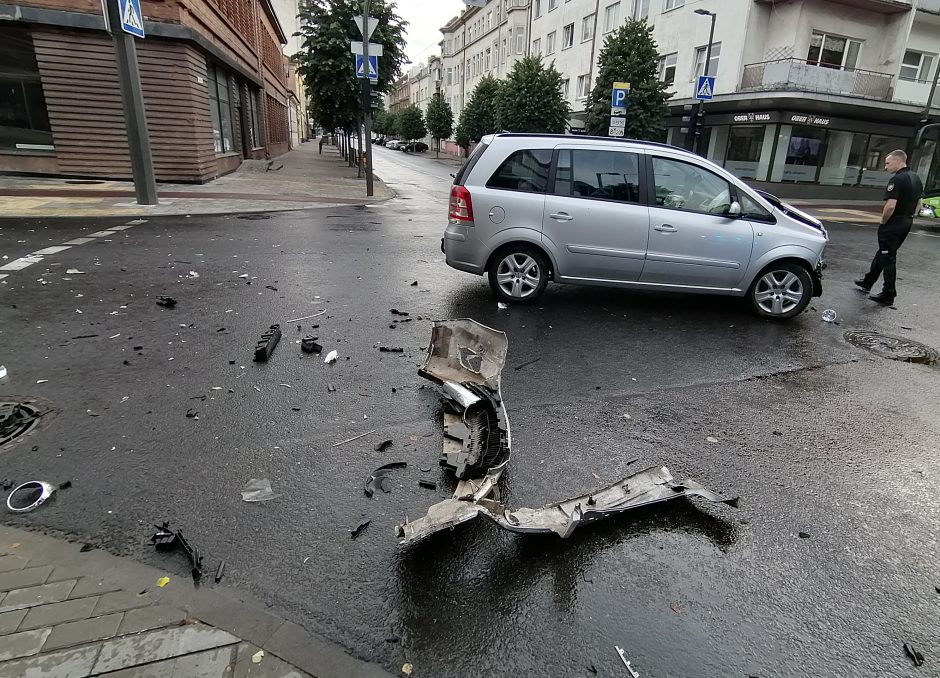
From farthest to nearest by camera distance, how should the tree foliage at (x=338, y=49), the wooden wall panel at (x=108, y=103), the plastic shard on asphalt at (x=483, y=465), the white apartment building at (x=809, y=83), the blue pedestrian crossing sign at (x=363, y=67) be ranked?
the white apartment building at (x=809, y=83) < the tree foliage at (x=338, y=49) < the blue pedestrian crossing sign at (x=363, y=67) < the wooden wall panel at (x=108, y=103) < the plastic shard on asphalt at (x=483, y=465)

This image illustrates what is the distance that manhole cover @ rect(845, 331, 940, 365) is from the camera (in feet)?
19.2

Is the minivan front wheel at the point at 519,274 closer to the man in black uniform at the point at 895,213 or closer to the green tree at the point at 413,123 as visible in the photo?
the man in black uniform at the point at 895,213

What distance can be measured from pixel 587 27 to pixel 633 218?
134ft

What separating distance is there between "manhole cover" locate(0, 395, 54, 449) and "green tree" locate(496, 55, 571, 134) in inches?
1397

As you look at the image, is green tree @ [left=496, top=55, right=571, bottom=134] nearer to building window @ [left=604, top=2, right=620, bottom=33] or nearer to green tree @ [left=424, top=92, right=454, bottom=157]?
building window @ [left=604, top=2, right=620, bottom=33]

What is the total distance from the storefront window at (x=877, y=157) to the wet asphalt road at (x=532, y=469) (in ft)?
93.2

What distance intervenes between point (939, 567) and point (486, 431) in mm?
2475

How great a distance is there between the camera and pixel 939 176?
1166 inches

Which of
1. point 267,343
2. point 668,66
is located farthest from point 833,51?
point 267,343

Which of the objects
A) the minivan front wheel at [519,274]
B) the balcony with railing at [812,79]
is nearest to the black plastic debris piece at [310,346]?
the minivan front wheel at [519,274]

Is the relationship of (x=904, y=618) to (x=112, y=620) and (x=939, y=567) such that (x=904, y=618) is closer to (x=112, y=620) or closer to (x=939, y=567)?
(x=939, y=567)

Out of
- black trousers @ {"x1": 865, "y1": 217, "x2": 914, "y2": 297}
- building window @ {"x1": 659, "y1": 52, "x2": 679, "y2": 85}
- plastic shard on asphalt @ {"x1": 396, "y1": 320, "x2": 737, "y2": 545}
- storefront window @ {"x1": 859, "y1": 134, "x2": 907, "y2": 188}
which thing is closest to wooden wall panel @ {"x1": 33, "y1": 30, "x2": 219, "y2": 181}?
plastic shard on asphalt @ {"x1": 396, "y1": 320, "x2": 737, "y2": 545}

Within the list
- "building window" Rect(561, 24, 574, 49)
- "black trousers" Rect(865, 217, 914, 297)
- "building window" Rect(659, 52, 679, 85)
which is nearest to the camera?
"black trousers" Rect(865, 217, 914, 297)

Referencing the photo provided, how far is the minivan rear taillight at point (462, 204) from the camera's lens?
22.1 feet
